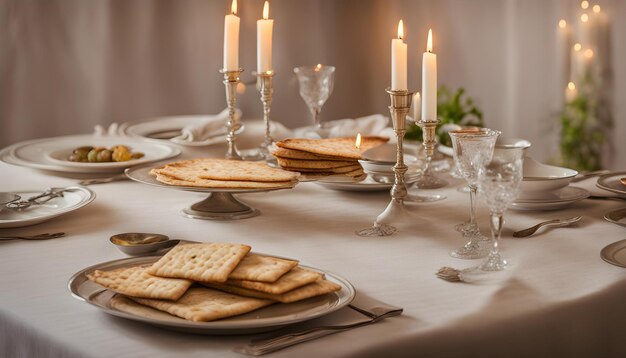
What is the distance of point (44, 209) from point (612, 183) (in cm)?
130

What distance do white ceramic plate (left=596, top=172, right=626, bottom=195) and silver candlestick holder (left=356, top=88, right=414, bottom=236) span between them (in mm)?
500

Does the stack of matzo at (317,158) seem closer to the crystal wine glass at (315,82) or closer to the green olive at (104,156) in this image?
the crystal wine glass at (315,82)

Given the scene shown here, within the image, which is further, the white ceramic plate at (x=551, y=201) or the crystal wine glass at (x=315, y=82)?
the crystal wine glass at (x=315, y=82)

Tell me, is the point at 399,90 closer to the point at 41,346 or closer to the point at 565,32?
the point at 41,346

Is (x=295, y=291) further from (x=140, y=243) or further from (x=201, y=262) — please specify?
(x=140, y=243)

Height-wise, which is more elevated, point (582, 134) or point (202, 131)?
point (202, 131)

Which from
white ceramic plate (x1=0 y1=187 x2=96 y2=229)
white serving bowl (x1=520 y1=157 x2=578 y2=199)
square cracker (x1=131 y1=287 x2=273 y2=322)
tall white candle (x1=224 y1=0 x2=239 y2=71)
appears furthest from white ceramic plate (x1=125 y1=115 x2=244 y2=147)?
square cracker (x1=131 y1=287 x2=273 y2=322)

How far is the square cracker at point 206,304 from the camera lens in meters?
1.10

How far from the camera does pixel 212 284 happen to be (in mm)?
1211

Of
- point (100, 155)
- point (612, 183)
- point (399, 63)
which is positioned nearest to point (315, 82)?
point (100, 155)

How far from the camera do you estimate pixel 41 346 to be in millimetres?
1162

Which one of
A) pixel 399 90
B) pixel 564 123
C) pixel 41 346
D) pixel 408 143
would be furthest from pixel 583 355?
pixel 564 123

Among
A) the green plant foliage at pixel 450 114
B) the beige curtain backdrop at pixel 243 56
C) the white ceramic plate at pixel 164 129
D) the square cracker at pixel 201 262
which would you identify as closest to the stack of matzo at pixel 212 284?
the square cracker at pixel 201 262

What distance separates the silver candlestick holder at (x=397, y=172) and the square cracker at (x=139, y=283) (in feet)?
1.78
